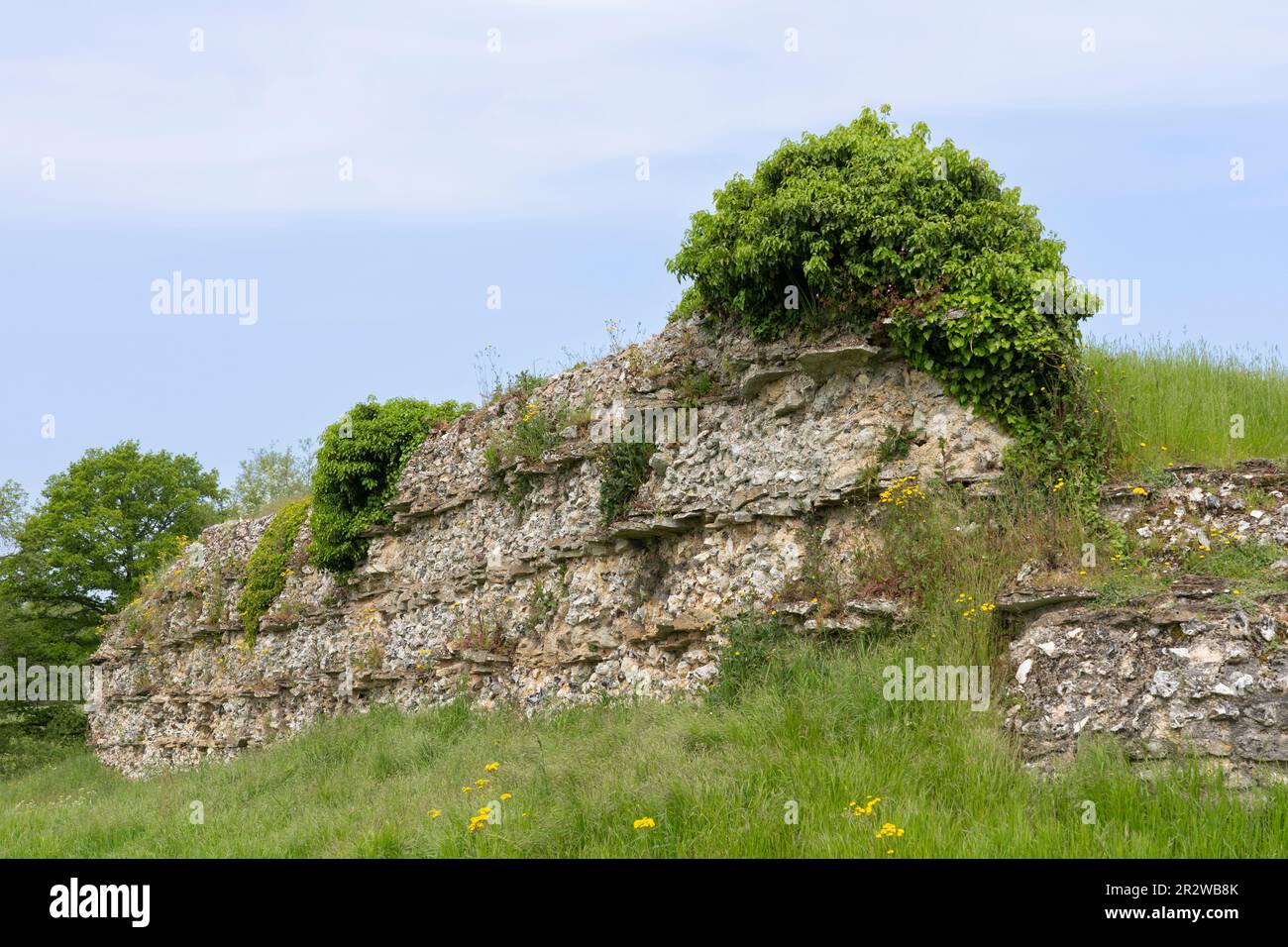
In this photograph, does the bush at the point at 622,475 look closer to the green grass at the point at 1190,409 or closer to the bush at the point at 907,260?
the bush at the point at 907,260

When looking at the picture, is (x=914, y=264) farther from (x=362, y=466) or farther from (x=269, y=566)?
(x=269, y=566)

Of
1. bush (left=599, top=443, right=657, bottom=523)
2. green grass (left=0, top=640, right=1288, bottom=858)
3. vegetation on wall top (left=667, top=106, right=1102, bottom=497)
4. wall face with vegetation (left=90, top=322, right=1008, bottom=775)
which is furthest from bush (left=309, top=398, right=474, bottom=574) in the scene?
vegetation on wall top (left=667, top=106, right=1102, bottom=497)

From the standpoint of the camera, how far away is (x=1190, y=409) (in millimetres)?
11492

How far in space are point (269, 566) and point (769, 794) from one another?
18.6m

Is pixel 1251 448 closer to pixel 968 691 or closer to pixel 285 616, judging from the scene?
pixel 968 691

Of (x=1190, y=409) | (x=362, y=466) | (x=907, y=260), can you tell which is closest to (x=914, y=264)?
(x=907, y=260)

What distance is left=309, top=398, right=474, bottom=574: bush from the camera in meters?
20.7

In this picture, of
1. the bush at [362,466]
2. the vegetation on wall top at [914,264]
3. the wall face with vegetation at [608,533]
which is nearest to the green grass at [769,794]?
the wall face with vegetation at [608,533]

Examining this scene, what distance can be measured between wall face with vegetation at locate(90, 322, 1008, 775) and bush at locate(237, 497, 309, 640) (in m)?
0.37

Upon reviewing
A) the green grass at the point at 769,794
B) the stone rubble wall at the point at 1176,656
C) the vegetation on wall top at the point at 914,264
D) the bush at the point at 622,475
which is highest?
the vegetation on wall top at the point at 914,264

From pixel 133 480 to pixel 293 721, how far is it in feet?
91.5

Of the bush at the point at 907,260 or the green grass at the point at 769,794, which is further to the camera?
the bush at the point at 907,260

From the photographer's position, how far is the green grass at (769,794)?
24.4 feet

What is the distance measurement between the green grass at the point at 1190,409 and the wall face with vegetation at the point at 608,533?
1.43 meters
